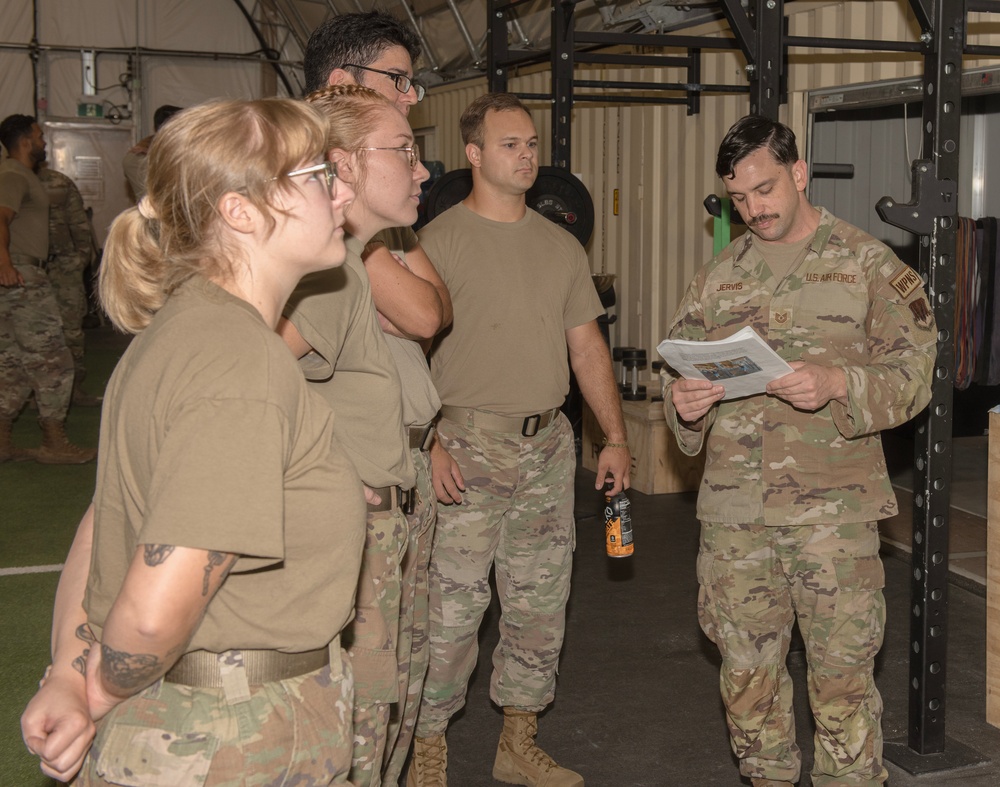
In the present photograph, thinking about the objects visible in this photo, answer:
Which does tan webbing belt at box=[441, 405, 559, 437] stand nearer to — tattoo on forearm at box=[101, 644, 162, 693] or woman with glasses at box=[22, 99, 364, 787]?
woman with glasses at box=[22, 99, 364, 787]

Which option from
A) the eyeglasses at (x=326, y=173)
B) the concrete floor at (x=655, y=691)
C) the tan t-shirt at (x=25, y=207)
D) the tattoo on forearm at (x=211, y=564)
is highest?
the tan t-shirt at (x=25, y=207)

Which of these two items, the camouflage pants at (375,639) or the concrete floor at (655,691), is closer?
the camouflage pants at (375,639)

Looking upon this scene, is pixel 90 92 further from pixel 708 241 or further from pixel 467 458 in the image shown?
pixel 467 458

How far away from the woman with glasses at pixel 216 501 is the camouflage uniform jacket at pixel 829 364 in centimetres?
153

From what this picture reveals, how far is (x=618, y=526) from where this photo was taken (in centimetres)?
304

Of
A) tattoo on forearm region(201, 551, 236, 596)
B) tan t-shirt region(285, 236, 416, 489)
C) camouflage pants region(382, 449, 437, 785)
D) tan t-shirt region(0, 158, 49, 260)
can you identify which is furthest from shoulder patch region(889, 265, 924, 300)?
tan t-shirt region(0, 158, 49, 260)

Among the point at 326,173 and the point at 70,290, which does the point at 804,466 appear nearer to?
the point at 326,173

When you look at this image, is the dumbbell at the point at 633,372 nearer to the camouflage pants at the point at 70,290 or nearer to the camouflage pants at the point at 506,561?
the camouflage pants at the point at 506,561

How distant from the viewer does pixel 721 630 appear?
2725 millimetres

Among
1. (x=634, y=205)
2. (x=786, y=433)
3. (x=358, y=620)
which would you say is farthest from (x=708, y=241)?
(x=358, y=620)

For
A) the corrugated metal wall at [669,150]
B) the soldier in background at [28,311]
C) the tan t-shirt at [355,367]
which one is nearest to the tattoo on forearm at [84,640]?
the tan t-shirt at [355,367]

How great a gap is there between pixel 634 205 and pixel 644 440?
200 cm

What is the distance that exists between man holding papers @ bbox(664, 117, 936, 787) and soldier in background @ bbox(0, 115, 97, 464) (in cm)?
502

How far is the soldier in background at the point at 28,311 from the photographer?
650 centimetres
